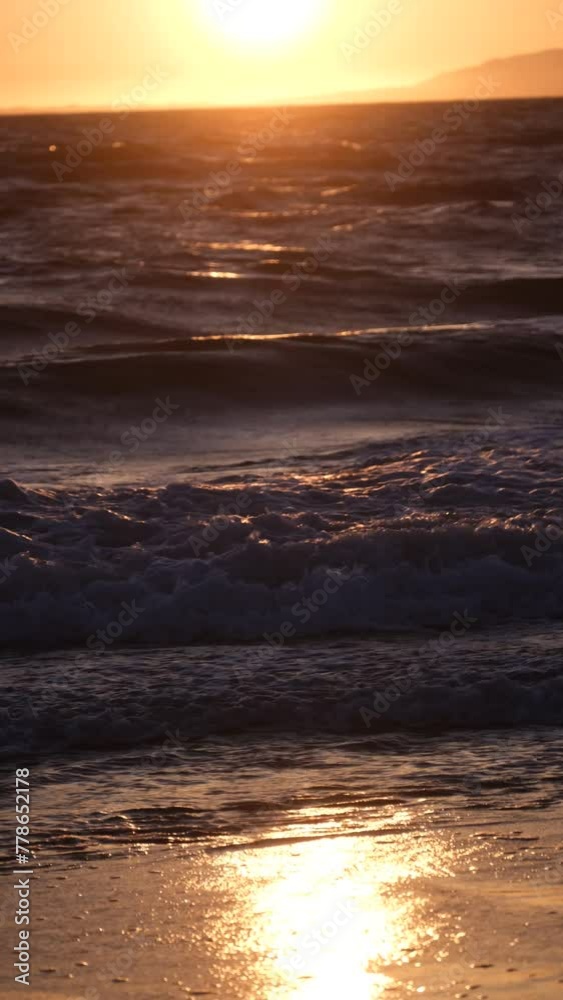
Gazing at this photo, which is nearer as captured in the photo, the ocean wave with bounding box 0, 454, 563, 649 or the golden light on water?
the golden light on water

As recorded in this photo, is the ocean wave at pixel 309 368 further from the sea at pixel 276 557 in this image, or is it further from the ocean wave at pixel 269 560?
the ocean wave at pixel 269 560

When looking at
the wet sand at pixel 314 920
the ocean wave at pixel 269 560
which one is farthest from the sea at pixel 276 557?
the wet sand at pixel 314 920

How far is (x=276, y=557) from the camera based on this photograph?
7.12 meters

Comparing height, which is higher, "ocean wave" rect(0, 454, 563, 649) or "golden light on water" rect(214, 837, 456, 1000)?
"ocean wave" rect(0, 454, 563, 649)

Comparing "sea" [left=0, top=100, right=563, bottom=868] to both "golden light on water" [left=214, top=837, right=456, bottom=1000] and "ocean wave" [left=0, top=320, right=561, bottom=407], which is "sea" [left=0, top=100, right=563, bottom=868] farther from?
"golden light on water" [left=214, top=837, right=456, bottom=1000]

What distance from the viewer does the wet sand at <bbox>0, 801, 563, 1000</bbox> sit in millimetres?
3152

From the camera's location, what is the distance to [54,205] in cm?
3062

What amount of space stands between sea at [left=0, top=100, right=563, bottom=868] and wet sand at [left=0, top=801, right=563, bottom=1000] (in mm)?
183

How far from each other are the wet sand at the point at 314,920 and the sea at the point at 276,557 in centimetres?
18

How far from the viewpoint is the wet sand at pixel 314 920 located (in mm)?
3152

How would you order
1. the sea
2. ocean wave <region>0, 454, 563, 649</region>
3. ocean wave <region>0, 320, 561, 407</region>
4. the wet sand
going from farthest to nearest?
ocean wave <region>0, 320, 561, 407</region>
ocean wave <region>0, 454, 563, 649</region>
the sea
the wet sand

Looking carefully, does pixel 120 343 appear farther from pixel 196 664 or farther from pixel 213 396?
pixel 196 664

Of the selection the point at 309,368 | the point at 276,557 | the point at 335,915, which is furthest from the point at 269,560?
the point at 309,368

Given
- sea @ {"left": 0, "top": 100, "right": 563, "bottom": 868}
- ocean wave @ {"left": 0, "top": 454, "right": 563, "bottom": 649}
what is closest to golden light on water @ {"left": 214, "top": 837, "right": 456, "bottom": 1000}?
sea @ {"left": 0, "top": 100, "right": 563, "bottom": 868}
